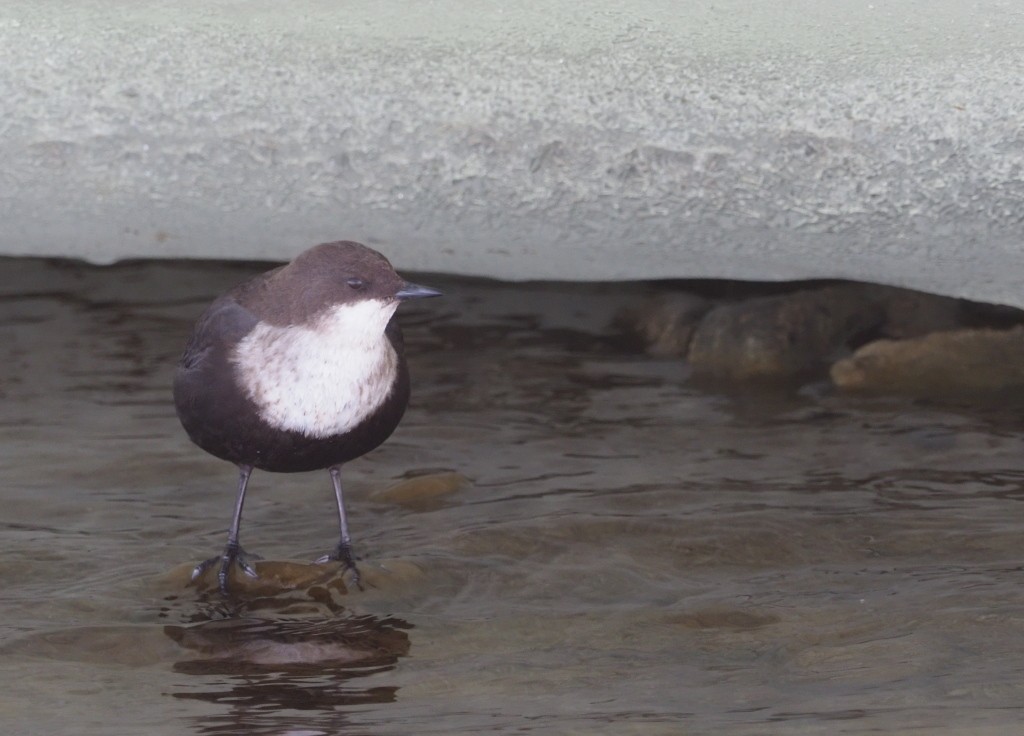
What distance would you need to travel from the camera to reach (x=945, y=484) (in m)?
4.72

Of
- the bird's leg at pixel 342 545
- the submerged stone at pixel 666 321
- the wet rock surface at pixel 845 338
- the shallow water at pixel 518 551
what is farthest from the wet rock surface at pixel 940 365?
the bird's leg at pixel 342 545

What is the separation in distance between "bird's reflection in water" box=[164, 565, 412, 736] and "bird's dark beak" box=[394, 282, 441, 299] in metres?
0.80

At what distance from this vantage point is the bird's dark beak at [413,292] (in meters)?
3.67

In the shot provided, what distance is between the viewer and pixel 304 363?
369 centimetres

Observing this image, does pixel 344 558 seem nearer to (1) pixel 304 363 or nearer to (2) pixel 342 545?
(2) pixel 342 545

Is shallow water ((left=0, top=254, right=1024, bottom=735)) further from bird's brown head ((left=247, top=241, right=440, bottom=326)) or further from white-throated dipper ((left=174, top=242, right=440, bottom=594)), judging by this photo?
bird's brown head ((left=247, top=241, right=440, bottom=326))

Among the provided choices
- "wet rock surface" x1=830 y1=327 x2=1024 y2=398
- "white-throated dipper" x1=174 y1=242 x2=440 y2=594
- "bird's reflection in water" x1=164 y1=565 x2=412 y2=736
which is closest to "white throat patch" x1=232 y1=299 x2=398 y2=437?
"white-throated dipper" x1=174 y1=242 x2=440 y2=594

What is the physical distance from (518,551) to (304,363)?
92 centimetres

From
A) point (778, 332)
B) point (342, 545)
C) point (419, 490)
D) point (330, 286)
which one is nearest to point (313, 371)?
point (330, 286)

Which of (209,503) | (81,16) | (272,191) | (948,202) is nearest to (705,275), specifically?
(948,202)

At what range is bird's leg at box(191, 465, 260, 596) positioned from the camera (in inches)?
158

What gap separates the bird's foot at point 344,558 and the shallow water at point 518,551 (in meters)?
0.04

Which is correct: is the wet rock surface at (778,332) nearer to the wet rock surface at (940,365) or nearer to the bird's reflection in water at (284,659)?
the wet rock surface at (940,365)

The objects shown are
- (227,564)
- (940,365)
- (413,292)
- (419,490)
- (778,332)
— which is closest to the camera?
(413,292)
